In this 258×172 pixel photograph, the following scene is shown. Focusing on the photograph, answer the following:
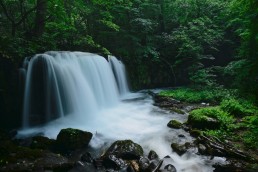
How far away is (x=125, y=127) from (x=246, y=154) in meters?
5.00

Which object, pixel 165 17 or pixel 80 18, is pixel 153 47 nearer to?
pixel 165 17

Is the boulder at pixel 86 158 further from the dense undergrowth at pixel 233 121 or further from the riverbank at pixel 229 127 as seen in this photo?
the dense undergrowth at pixel 233 121

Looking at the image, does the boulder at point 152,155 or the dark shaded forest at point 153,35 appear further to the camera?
the dark shaded forest at point 153,35

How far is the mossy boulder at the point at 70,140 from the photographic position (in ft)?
25.9

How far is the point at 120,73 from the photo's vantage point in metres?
17.2

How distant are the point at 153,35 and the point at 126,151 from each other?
14849mm

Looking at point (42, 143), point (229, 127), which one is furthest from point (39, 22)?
point (229, 127)

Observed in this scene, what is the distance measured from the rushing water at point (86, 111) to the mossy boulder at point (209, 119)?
2.48 ft

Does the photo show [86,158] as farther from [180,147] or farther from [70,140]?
[180,147]

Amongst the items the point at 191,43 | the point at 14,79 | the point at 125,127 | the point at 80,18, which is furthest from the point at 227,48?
the point at 14,79

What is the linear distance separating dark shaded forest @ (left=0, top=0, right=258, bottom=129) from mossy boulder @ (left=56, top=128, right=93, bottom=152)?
15.0 ft

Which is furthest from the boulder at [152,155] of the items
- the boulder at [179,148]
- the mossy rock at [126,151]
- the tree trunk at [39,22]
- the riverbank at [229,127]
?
the tree trunk at [39,22]

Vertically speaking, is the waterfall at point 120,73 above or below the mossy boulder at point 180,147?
above

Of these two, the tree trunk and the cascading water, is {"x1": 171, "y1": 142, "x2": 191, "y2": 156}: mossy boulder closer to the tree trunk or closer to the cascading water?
the cascading water
